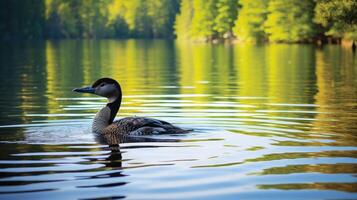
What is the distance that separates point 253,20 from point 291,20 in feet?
35.8

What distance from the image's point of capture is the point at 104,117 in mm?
12531

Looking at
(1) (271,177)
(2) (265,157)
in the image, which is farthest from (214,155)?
(1) (271,177)

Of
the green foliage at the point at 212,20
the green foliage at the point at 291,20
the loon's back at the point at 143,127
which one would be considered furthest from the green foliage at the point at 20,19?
the loon's back at the point at 143,127

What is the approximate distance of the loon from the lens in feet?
38.6

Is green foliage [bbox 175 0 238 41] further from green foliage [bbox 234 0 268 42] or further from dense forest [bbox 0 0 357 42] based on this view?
green foliage [bbox 234 0 268 42]

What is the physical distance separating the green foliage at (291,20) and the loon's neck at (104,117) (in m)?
66.4

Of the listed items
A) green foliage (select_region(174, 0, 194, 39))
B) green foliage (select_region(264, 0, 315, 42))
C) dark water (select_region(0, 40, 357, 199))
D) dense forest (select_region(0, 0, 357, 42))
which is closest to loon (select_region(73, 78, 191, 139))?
dark water (select_region(0, 40, 357, 199))

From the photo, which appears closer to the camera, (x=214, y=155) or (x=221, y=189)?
(x=221, y=189)

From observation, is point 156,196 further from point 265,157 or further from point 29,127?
point 29,127

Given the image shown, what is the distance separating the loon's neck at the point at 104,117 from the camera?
12370 mm

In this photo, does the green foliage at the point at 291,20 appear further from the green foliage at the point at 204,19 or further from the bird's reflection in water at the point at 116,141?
the bird's reflection in water at the point at 116,141

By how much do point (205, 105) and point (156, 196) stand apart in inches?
405

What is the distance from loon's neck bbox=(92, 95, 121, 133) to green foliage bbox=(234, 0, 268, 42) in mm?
77807

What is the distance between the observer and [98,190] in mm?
7543
